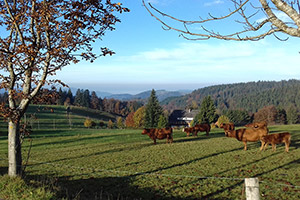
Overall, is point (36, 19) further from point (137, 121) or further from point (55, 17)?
point (137, 121)

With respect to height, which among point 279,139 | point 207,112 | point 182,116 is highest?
point 207,112

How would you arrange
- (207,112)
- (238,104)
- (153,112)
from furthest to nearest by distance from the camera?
(238,104) → (153,112) → (207,112)

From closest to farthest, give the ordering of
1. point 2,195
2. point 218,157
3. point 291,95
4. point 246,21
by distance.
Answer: point 246,21
point 2,195
point 218,157
point 291,95

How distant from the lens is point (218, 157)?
13.8 metres

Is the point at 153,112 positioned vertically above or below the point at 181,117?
above

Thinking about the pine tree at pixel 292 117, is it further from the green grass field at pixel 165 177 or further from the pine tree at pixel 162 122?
the green grass field at pixel 165 177

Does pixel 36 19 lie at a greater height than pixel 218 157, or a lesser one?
greater

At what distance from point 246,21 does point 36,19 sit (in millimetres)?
5628

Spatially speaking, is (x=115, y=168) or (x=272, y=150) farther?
(x=272, y=150)

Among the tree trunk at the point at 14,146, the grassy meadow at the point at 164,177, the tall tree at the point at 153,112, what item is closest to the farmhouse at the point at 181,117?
the tall tree at the point at 153,112

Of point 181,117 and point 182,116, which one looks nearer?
point 181,117

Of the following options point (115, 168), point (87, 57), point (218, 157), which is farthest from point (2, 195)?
point (218, 157)

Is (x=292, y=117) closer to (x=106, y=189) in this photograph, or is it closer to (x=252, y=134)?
(x=252, y=134)

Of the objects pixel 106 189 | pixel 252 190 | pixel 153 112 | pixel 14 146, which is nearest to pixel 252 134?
pixel 106 189
